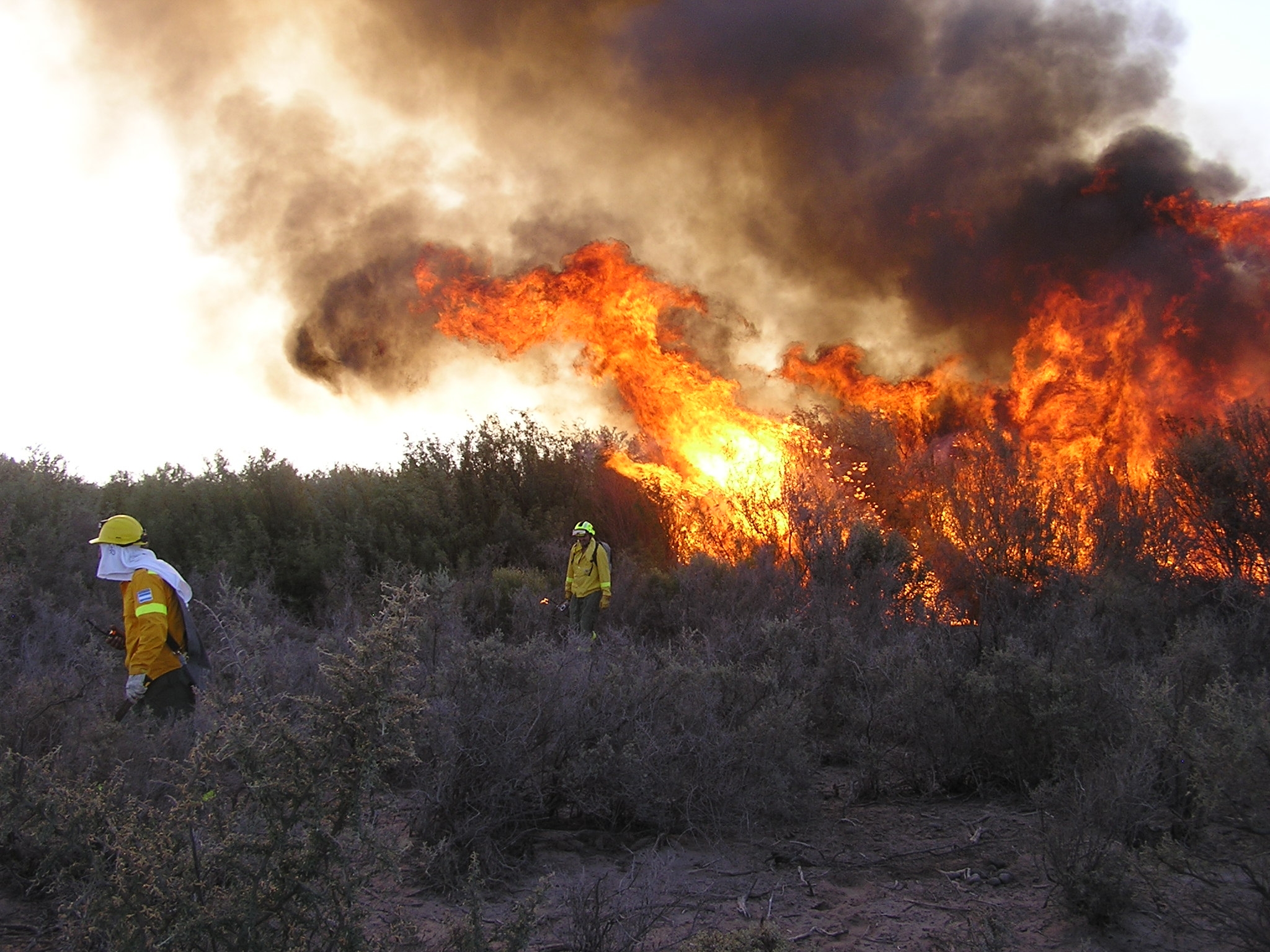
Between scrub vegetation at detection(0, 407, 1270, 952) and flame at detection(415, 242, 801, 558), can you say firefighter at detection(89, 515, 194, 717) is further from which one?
flame at detection(415, 242, 801, 558)

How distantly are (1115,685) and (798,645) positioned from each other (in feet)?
9.36

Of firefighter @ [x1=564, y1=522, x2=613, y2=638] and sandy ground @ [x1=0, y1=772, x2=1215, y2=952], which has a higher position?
firefighter @ [x1=564, y1=522, x2=613, y2=638]

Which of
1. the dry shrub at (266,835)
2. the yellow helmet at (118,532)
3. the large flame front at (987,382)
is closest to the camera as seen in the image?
the dry shrub at (266,835)

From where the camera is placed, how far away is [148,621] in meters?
5.38

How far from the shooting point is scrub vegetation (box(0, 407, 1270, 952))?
272 centimetres

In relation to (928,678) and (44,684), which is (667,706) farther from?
(44,684)

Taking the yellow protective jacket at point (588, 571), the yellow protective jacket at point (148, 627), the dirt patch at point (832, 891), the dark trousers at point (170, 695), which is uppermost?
the yellow protective jacket at point (588, 571)

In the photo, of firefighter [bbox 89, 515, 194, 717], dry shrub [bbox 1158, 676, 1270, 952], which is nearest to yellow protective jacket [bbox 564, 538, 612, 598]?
firefighter [bbox 89, 515, 194, 717]

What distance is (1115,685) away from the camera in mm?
5387

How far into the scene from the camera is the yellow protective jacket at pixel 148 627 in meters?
5.37

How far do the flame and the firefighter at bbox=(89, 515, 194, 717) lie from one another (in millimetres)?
7876

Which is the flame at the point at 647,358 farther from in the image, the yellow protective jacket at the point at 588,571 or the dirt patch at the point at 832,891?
the dirt patch at the point at 832,891

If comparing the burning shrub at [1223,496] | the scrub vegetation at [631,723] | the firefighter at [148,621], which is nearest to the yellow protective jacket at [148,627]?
the firefighter at [148,621]

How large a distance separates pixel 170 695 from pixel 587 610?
19.5ft
